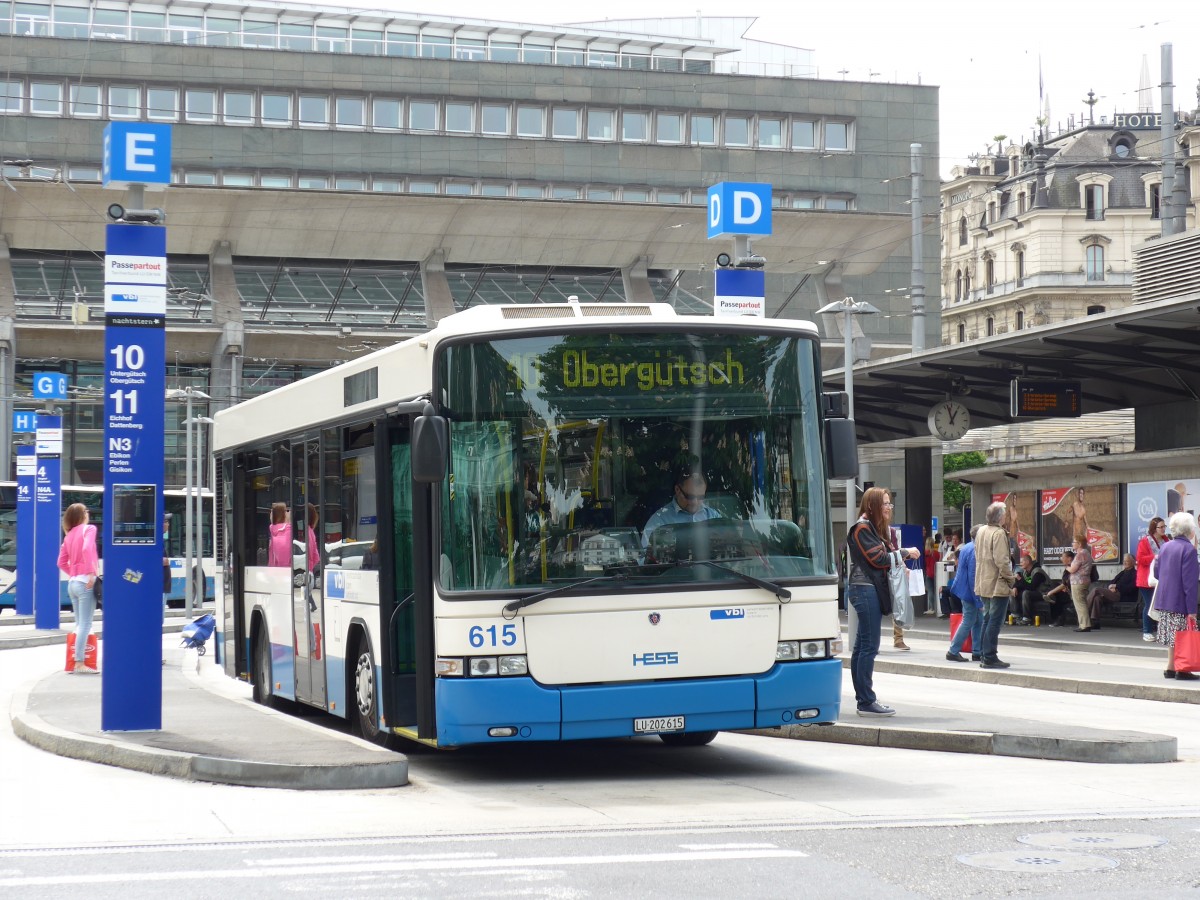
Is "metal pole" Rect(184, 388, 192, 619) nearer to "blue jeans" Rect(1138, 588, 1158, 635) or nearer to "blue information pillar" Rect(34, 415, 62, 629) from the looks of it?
"blue information pillar" Rect(34, 415, 62, 629)

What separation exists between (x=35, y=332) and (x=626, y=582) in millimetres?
42337

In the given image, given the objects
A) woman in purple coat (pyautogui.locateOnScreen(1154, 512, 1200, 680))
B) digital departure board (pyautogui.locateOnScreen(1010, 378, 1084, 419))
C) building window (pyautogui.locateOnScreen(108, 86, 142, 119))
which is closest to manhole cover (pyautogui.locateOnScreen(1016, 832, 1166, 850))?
woman in purple coat (pyautogui.locateOnScreen(1154, 512, 1200, 680))

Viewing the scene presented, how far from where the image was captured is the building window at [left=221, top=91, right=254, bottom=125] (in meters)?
57.9

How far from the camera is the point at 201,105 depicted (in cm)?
5778

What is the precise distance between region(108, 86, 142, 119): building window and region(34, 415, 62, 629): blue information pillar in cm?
2743

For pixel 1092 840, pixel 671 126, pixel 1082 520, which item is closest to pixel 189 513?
pixel 671 126

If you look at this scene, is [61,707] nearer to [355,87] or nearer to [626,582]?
[626,582]

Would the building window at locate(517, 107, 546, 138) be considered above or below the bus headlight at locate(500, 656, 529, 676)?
above

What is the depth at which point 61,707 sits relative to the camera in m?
14.7

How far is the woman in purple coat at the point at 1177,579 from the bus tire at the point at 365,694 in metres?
8.63

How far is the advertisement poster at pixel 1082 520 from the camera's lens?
26312 millimetres

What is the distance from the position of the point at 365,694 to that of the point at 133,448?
2.35 meters

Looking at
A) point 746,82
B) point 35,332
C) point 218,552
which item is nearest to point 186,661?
point 218,552

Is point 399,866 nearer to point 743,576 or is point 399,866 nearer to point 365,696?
point 743,576
